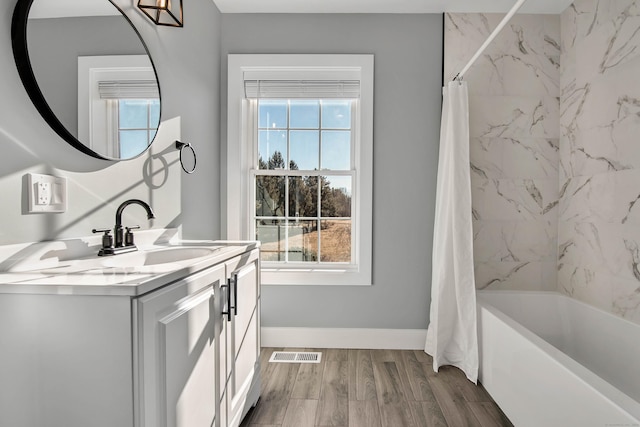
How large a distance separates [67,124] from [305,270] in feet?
6.25

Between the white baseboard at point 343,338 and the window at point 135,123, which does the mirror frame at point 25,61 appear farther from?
the white baseboard at point 343,338

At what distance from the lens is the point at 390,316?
112 inches

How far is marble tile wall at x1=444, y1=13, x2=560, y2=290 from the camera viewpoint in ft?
9.10

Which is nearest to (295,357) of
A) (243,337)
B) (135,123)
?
(243,337)

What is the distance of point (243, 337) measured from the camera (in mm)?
1773

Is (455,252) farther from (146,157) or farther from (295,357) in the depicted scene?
(146,157)

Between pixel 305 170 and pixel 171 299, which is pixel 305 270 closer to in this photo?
pixel 305 170

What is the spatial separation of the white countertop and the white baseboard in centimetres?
160

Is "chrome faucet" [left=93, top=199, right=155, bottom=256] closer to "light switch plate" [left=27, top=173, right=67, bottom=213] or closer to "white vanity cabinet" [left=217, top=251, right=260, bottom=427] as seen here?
"light switch plate" [left=27, top=173, right=67, bottom=213]

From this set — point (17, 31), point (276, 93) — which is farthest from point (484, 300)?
point (17, 31)

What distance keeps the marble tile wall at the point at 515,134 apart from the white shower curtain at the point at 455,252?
0.39m

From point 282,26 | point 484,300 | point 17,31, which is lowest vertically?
point 484,300

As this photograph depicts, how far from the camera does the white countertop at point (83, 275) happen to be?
92cm

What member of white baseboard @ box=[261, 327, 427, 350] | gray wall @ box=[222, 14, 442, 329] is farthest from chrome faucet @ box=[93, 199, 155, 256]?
white baseboard @ box=[261, 327, 427, 350]
